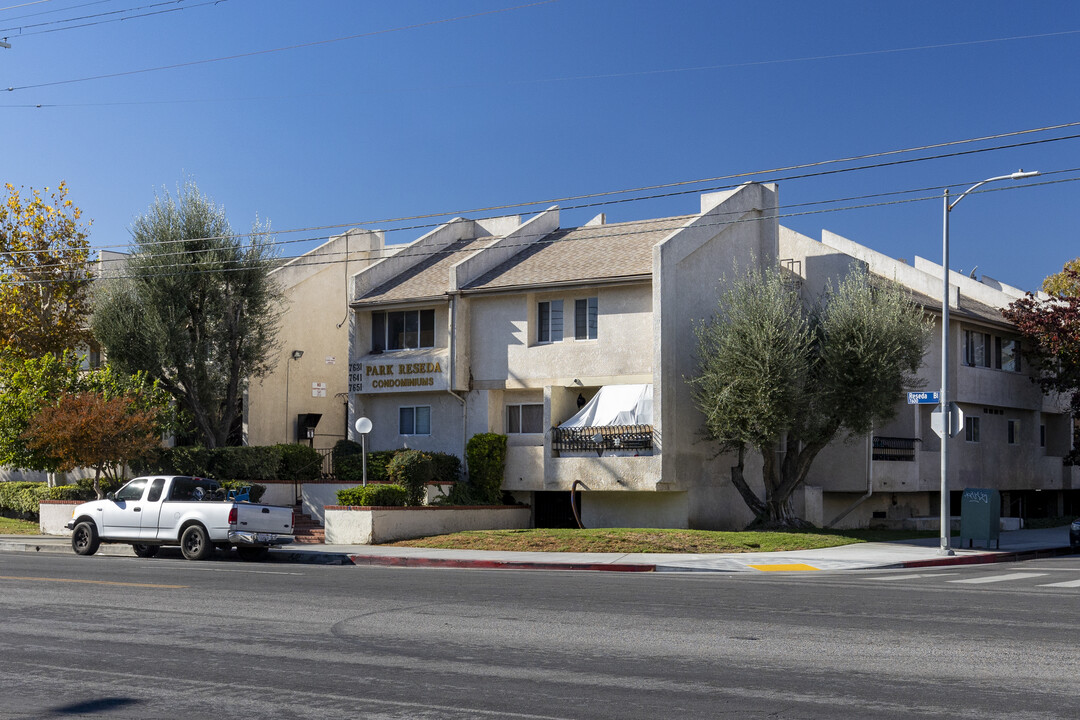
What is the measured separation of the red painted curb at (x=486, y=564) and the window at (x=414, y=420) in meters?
11.0

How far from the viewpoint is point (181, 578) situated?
1756 cm

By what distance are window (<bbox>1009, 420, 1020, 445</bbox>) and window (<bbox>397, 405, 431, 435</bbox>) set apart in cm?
2075

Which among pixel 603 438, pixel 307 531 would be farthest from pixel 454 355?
pixel 307 531

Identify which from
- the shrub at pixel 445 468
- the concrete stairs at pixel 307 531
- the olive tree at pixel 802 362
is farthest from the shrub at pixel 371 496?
the olive tree at pixel 802 362

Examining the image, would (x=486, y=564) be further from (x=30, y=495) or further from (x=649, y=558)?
(x=30, y=495)

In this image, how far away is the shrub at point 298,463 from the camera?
3275cm

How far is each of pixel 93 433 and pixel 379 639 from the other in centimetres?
2078

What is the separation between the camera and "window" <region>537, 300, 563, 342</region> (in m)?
32.0

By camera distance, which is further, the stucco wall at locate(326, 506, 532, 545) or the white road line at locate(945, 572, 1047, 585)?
the stucco wall at locate(326, 506, 532, 545)

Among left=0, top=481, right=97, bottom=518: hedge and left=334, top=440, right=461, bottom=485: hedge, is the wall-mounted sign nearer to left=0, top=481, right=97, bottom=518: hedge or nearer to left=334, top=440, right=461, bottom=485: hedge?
left=334, top=440, right=461, bottom=485: hedge

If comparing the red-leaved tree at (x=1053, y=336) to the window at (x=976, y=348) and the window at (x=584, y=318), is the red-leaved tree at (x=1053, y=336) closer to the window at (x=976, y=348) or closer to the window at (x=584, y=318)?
the window at (x=976, y=348)

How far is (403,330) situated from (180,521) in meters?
12.8

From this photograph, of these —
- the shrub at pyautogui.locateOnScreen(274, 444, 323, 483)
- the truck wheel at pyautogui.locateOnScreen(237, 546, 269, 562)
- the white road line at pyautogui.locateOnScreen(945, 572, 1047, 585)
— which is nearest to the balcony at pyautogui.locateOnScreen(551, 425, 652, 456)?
the shrub at pyautogui.locateOnScreen(274, 444, 323, 483)

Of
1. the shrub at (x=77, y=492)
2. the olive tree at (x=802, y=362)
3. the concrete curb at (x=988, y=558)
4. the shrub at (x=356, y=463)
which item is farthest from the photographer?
the shrub at (x=77, y=492)
